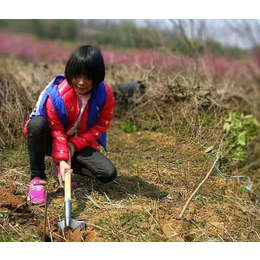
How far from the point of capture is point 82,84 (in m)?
2.36

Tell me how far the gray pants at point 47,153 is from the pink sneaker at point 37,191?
0.21ft

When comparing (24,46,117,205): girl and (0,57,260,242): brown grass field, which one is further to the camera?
(24,46,117,205): girl

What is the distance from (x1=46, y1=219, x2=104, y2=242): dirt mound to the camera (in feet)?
6.42

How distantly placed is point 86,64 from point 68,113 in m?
0.41

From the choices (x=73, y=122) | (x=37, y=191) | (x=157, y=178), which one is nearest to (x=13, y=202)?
(x=37, y=191)

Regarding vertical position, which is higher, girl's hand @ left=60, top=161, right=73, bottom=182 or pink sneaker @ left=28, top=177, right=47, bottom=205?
girl's hand @ left=60, top=161, right=73, bottom=182

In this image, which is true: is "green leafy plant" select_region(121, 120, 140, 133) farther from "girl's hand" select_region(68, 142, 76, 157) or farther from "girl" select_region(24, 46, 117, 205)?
"girl's hand" select_region(68, 142, 76, 157)

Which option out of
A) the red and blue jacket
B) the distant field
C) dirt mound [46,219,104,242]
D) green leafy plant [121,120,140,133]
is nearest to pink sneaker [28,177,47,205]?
the red and blue jacket

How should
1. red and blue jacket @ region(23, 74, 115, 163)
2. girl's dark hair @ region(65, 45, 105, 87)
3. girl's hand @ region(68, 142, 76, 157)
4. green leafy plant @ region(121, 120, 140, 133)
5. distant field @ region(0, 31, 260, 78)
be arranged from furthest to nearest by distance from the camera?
green leafy plant @ region(121, 120, 140, 133) < distant field @ region(0, 31, 260, 78) < girl's hand @ region(68, 142, 76, 157) < red and blue jacket @ region(23, 74, 115, 163) < girl's dark hair @ region(65, 45, 105, 87)

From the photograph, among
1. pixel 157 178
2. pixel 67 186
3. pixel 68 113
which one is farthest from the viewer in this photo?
pixel 157 178

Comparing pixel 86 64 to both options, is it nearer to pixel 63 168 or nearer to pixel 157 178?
pixel 63 168

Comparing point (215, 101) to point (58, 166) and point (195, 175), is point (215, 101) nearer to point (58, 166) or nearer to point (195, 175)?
point (195, 175)

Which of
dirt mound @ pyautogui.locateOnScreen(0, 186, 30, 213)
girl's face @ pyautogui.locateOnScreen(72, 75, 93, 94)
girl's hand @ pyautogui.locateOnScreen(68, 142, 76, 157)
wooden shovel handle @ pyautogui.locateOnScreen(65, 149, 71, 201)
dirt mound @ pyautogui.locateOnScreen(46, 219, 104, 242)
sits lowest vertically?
dirt mound @ pyautogui.locateOnScreen(46, 219, 104, 242)

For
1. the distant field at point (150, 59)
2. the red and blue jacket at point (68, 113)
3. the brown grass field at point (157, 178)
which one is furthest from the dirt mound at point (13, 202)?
the distant field at point (150, 59)
